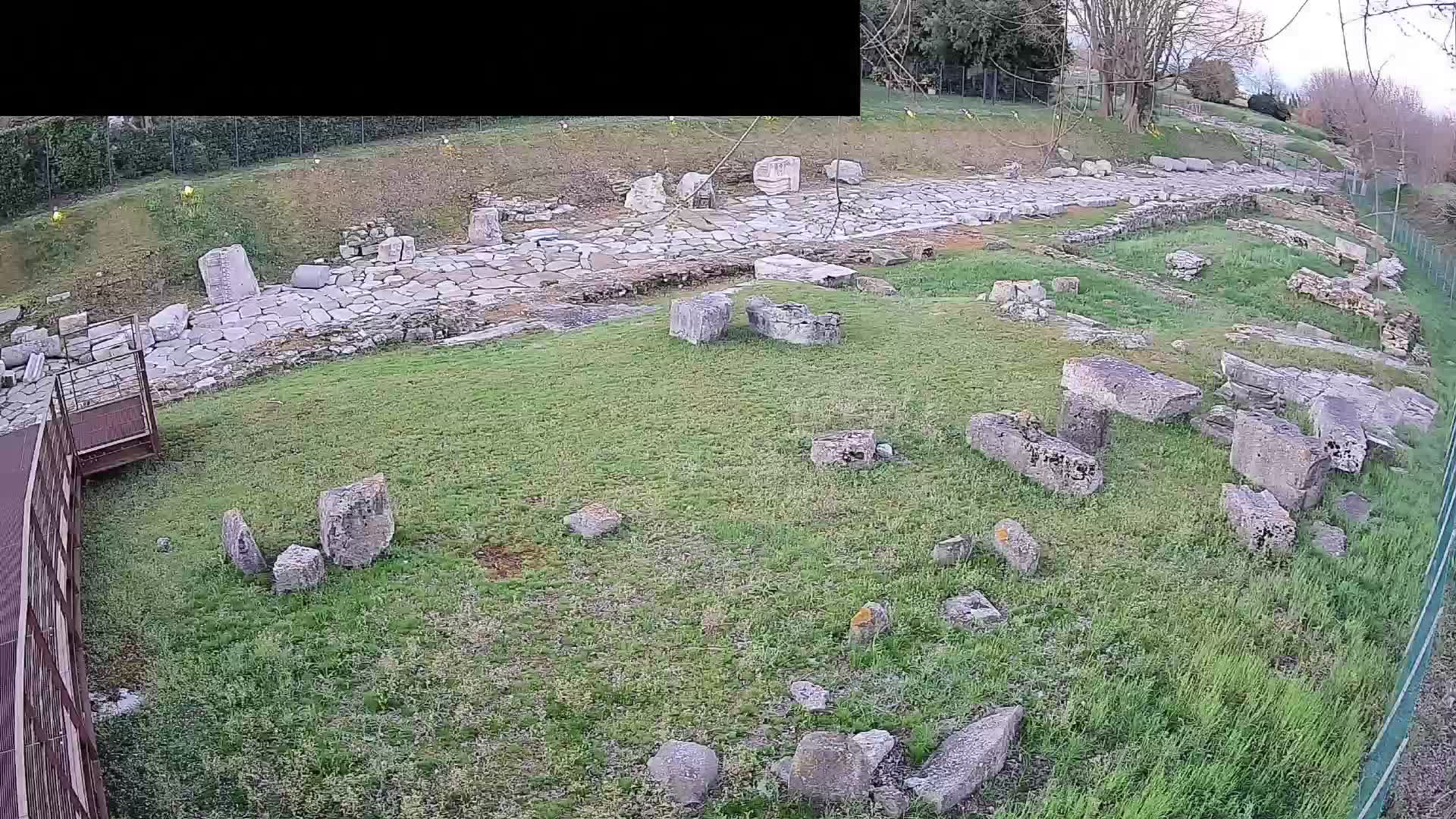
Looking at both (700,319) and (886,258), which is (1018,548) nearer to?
(700,319)

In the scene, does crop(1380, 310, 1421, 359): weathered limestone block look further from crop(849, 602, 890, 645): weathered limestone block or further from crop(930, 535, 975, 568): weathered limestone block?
crop(849, 602, 890, 645): weathered limestone block

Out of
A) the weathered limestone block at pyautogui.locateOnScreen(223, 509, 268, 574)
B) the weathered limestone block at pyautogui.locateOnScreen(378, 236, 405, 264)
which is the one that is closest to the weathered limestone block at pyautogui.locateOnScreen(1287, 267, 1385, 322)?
the weathered limestone block at pyautogui.locateOnScreen(378, 236, 405, 264)

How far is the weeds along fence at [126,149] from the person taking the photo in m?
9.32

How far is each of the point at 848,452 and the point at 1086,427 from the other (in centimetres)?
145

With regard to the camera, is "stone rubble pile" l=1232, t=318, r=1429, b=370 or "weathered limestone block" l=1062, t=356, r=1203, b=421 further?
"stone rubble pile" l=1232, t=318, r=1429, b=370

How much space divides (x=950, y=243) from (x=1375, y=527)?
5.88 meters

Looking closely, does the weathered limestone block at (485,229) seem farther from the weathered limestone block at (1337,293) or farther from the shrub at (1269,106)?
the shrub at (1269,106)

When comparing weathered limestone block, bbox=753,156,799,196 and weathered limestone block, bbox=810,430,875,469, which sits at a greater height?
weathered limestone block, bbox=753,156,799,196

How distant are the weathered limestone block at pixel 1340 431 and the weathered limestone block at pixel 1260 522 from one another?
74cm

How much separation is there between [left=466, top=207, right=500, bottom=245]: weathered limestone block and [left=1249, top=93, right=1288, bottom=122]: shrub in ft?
27.1

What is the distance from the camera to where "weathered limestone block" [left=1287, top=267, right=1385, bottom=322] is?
9039 mm

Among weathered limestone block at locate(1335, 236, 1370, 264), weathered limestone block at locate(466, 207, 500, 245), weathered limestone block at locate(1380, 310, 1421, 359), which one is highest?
weathered limestone block at locate(466, 207, 500, 245)

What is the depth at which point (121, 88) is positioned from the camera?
0.94 m

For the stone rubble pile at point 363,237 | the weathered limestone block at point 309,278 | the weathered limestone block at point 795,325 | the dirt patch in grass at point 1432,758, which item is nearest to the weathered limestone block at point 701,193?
the stone rubble pile at point 363,237
